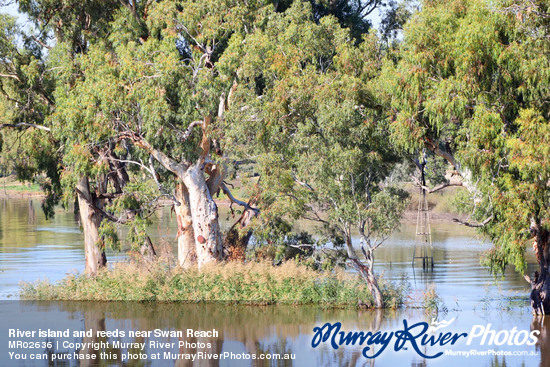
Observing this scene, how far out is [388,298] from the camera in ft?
69.6

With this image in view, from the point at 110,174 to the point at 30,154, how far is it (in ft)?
9.24

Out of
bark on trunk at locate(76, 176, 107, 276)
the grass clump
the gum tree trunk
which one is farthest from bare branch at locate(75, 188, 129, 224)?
the gum tree trunk

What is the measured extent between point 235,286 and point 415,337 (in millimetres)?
6283

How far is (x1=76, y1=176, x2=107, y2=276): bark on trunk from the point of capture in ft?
90.3

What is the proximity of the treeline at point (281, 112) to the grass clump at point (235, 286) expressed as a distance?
1002mm

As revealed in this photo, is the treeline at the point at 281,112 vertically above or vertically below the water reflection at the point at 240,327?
above

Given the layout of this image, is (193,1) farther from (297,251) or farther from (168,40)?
(297,251)

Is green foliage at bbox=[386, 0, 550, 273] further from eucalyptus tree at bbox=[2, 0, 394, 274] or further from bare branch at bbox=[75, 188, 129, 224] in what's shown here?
bare branch at bbox=[75, 188, 129, 224]

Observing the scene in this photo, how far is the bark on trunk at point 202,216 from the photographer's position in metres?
24.4

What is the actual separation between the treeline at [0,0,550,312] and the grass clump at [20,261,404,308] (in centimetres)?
100

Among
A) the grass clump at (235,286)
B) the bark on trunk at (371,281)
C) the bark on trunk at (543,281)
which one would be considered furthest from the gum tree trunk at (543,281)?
the bark on trunk at (371,281)

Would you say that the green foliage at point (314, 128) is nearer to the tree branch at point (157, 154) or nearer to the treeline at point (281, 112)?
the treeline at point (281, 112)

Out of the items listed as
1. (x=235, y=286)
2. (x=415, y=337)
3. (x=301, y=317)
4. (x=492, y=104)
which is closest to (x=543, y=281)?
(x=415, y=337)

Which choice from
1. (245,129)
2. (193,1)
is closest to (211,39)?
(193,1)
